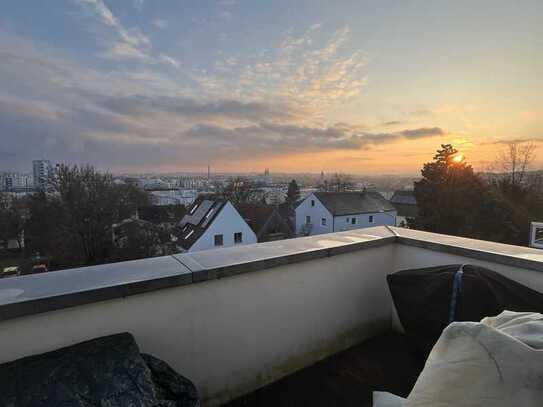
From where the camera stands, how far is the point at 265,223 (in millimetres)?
16688

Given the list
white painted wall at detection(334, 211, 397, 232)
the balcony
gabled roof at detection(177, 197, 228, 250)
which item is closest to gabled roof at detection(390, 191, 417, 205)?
white painted wall at detection(334, 211, 397, 232)

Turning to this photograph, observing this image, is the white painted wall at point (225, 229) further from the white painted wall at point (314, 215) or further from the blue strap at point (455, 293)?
the blue strap at point (455, 293)

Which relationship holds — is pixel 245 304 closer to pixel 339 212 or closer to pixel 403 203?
pixel 339 212

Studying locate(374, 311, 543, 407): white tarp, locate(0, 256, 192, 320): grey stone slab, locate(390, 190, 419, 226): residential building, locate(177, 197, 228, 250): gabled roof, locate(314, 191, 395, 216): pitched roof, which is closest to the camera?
locate(374, 311, 543, 407): white tarp

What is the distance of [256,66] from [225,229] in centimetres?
1022

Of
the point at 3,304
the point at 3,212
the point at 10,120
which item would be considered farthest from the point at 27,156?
the point at 3,304

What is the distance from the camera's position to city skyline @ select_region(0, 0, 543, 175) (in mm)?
3547

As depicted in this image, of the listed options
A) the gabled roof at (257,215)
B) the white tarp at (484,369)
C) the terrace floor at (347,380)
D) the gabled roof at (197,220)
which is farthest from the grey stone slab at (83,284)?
the gabled roof at (257,215)

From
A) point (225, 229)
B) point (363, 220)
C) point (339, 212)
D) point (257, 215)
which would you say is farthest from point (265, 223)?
point (363, 220)

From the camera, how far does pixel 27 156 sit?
809 centimetres

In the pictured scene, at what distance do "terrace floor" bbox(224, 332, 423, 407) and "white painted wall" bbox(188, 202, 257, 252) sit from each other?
1251 cm

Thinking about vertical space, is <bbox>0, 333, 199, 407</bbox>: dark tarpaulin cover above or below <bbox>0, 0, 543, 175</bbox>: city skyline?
below

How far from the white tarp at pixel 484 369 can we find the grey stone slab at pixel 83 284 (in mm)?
944

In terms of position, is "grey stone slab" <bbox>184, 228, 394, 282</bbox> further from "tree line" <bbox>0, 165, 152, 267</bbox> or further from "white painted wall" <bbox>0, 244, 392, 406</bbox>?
"tree line" <bbox>0, 165, 152, 267</bbox>
